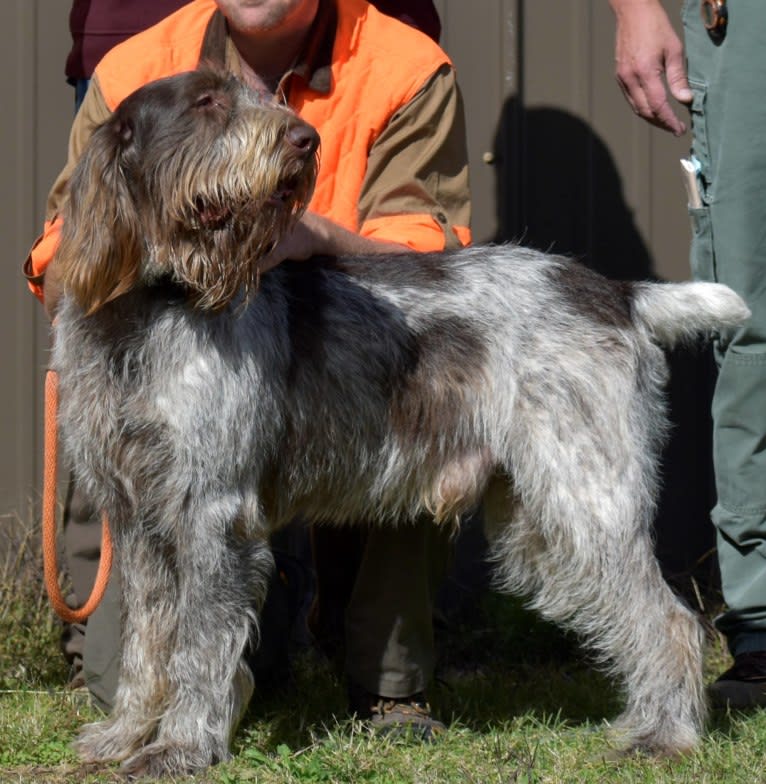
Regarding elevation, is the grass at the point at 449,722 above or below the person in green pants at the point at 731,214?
below

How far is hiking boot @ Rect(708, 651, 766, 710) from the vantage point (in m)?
4.46

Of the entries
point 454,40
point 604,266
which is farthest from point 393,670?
point 454,40

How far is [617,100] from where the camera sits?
5.74 meters

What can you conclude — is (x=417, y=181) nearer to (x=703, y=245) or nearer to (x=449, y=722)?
(x=703, y=245)

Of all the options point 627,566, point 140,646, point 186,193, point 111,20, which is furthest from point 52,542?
point 111,20

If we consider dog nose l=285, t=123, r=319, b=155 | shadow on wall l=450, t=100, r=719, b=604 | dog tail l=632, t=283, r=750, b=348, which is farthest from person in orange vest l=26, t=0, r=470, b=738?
shadow on wall l=450, t=100, r=719, b=604

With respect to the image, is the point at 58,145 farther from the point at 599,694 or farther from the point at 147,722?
the point at 599,694

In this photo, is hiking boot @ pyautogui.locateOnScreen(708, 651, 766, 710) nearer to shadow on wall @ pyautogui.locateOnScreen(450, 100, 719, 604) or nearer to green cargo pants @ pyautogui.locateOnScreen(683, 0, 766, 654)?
green cargo pants @ pyautogui.locateOnScreen(683, 0, 766, 654)

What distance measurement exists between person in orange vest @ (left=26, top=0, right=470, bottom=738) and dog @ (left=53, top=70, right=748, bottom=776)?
0.75 ft

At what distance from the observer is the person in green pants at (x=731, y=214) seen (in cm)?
419

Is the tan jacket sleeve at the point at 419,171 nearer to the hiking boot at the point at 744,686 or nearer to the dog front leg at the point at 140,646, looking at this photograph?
the dog front leg at the point at 140,646

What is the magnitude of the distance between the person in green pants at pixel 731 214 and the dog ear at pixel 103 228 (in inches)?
61.3

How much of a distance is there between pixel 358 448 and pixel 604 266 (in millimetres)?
2145

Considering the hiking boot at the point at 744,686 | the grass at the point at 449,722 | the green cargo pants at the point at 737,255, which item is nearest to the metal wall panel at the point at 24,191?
the grass at the point at 449,722
